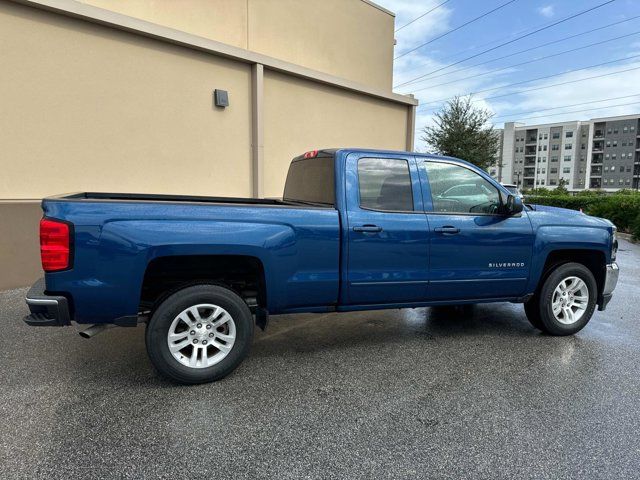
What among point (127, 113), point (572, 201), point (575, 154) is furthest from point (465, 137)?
point (575, 154)

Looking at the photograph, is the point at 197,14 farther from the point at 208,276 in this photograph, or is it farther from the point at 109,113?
the point at 208,276

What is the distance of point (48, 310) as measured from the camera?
305 cm

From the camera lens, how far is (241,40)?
8703 millimetres

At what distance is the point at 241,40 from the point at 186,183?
3.26m

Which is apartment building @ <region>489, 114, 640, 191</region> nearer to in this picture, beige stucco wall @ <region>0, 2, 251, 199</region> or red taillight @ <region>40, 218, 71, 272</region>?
beige stucco wall @ <region>0, 2, 251, 199</region>

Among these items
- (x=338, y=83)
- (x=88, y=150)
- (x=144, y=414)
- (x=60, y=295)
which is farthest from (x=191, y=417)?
(x=338, y=83)

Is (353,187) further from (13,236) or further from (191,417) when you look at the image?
(13,236)

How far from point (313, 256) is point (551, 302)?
9.09 feet

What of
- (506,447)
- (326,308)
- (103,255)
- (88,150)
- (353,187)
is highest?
(88,150)

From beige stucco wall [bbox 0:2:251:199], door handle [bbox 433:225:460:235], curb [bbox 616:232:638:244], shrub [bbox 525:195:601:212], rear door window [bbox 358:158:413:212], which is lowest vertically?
curb [bbox 616:232:638:244]

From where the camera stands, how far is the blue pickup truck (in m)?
3.13

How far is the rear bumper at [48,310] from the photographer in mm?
3043

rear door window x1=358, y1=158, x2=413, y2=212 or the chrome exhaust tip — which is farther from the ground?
rear door window x1=358, y1=158, x2=413, y2=212

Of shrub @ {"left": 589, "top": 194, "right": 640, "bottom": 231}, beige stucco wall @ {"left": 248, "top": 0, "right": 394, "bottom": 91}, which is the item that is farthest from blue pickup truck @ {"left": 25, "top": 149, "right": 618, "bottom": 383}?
shrub @ {"left": 589, "top": 194, "right": 640, "bottom": 231}
